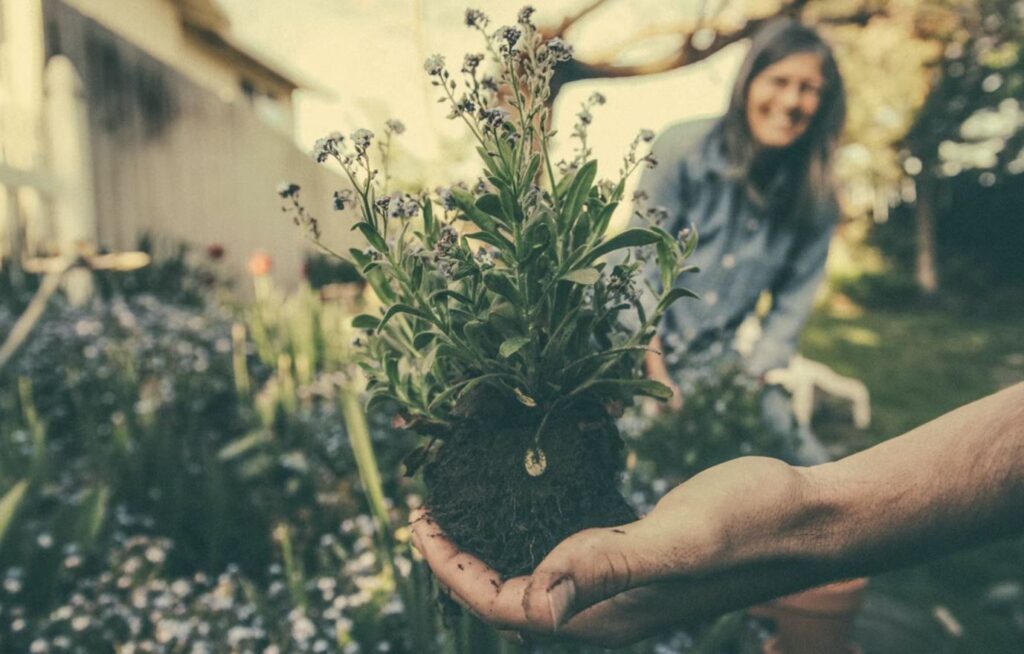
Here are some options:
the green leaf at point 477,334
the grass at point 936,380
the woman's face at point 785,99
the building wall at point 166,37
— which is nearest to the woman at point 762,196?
the woman's face at point 785,99

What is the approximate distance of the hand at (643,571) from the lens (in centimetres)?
80

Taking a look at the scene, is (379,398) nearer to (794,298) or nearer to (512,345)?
(512,345)

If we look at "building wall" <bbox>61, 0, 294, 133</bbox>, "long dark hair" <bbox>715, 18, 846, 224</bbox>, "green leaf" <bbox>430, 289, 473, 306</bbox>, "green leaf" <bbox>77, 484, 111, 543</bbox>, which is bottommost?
"green leaf" <bbox>77, 484, 111, 543</bbox>

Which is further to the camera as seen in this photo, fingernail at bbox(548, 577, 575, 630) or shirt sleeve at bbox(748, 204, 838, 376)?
shirt sleeve at bbox(748, 204, 838, 376)

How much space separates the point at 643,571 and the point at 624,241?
0.41 meters

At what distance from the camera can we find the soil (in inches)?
39.5

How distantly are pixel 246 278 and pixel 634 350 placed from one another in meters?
7.66

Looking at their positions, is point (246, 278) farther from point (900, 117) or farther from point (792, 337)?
point (900, 117)

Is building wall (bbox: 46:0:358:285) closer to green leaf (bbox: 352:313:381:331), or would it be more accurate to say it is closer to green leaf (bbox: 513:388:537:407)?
green leaf (bbox: 352:313:381:331)

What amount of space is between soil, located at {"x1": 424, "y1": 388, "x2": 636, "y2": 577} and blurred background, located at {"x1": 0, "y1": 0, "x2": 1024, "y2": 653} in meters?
0.34

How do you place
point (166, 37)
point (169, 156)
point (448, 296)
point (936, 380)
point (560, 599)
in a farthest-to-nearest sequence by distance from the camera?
point (166, 37), point (936, 380), point (169, 156), point (448, 296), point (560, 599)

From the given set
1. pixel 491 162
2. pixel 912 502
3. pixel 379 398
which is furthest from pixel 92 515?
pixel 912 502

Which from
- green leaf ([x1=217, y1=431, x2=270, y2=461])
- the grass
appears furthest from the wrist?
green leaf ([x1=217, y1=431, x2=270, y2=461])

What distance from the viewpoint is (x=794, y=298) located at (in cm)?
268
